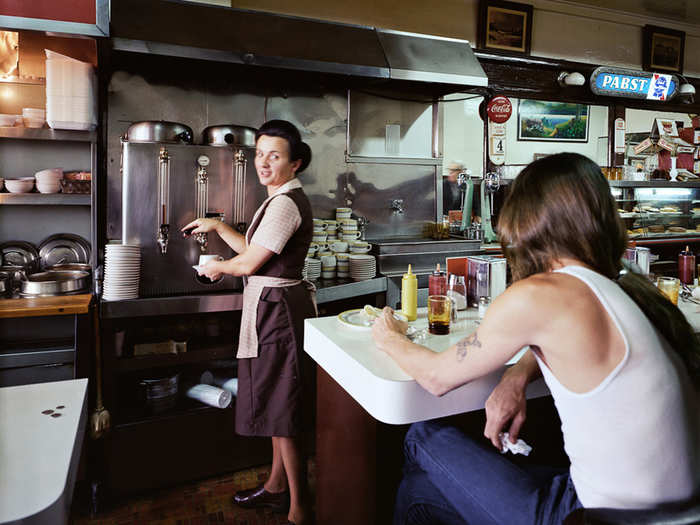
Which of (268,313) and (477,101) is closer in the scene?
(268,313)

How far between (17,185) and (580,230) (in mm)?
3243

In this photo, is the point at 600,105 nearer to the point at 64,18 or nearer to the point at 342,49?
the point at 342,49

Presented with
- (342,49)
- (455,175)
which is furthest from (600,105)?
(342,49)

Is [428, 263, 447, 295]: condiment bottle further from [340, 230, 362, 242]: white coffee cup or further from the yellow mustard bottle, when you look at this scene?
[340, 230, 362, 242]: white coffee cup

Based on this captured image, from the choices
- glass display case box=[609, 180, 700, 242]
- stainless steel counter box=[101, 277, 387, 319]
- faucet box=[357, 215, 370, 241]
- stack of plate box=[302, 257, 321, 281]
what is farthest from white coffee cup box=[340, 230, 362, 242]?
glass display case box=[609, 180, 700, 242]

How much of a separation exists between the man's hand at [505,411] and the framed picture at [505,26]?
15.9ft

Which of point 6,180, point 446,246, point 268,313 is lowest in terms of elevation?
point 268,313

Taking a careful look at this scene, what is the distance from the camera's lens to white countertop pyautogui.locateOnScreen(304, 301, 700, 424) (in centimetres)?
140

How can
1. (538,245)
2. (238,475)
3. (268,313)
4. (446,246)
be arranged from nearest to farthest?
(538,245) < (268,313) < (238,475) < (446,246)

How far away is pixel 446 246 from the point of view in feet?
14.2

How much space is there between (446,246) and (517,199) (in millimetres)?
2987

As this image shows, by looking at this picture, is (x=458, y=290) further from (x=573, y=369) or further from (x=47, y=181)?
(x=47, y=181)

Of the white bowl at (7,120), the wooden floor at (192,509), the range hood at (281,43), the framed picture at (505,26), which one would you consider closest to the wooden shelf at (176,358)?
the wooden floor at (192,509)

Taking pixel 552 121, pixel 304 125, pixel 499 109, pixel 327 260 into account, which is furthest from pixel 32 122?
pixel 552 121
